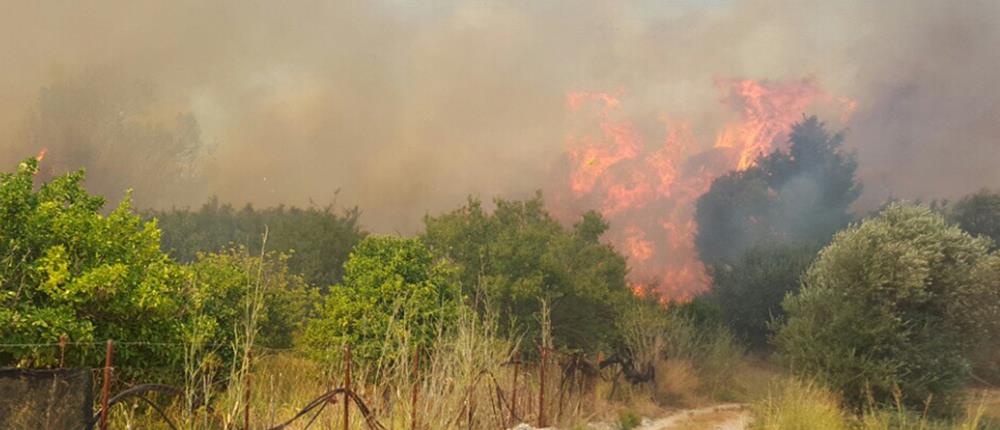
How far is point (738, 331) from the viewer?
35031mm

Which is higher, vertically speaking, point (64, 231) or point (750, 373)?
point (64, 231)

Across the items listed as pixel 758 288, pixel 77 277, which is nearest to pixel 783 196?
pixel 758 288

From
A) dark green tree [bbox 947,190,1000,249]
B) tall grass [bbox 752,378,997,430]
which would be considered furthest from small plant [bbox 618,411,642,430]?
dark green tree [bbox 947,190,1000,249]

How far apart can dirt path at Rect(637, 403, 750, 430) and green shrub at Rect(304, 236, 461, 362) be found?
572cm

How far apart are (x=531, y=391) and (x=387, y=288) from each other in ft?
9.81

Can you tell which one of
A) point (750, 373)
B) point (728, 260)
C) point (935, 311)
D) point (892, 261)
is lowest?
point (750, 373)

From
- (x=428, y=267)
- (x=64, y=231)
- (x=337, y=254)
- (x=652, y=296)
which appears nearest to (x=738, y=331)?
(x=652, y=296)

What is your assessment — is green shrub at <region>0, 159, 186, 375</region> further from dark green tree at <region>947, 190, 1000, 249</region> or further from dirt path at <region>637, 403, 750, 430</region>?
dark green tree at <region>947, 190, 1000, 249</region>

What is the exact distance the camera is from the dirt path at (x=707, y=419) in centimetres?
1568

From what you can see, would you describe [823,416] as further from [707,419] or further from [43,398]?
[43,398]

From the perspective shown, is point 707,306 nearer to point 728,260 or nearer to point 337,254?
point 728,260

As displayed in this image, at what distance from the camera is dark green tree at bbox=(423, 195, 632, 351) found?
21625 millimetres

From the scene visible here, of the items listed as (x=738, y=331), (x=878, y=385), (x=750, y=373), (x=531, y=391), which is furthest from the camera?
(x=738, y=331)

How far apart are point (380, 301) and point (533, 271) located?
9.46 metres
